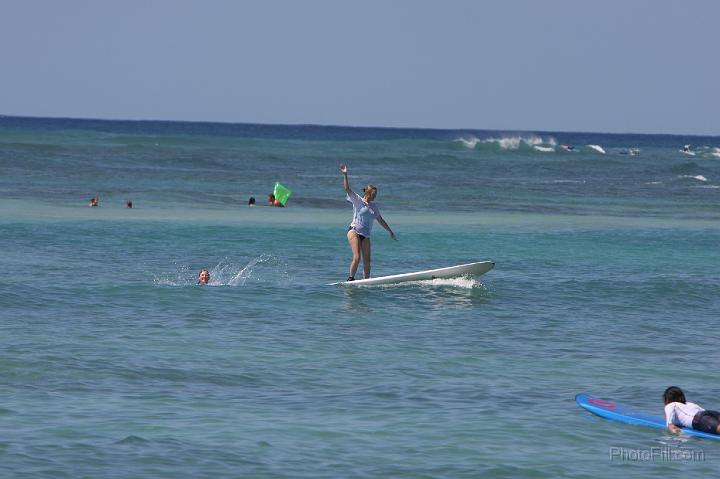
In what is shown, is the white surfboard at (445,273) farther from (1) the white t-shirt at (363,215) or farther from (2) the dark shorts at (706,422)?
(2) the dark shorts at (706,422)

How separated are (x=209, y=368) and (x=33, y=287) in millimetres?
7550

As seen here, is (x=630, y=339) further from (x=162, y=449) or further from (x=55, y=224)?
(x=55, y=224)

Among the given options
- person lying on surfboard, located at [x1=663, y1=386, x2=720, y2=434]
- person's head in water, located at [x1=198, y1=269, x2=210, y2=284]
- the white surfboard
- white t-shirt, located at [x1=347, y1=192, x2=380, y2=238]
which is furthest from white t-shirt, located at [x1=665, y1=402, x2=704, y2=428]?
person's head in water, located at [x1=198, y1=269, x2=210, y2=284]

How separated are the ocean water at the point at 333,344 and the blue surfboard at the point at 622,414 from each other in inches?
4.2

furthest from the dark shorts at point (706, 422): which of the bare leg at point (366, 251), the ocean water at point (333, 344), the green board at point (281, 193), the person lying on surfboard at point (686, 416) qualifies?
the green board at point (281, 193)

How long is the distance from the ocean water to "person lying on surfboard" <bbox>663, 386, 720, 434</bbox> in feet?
0.59

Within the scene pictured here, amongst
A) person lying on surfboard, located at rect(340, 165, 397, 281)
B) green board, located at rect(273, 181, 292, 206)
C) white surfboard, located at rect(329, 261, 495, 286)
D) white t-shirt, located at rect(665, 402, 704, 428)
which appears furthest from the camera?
green board, located at rect(273, 181, 292, 206)

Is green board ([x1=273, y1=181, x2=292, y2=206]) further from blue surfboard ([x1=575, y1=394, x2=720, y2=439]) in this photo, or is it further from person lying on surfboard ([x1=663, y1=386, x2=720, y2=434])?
person lying on surfboard ([x1=663, y1=386, x2=720, y2=434])

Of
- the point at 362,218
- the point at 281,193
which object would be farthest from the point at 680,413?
the point at 281,193

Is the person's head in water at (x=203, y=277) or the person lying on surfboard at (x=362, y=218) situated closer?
the person lying on surfboard at (x=362, y=218)

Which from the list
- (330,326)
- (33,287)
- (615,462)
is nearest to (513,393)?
(615,462)

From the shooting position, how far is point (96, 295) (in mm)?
21516

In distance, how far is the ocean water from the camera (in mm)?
12047

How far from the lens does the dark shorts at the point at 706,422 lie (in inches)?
508
